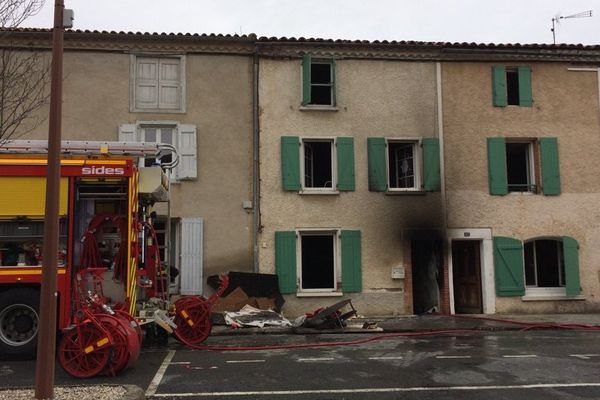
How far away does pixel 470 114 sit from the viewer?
15289 millimetres

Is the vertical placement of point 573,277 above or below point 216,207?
below

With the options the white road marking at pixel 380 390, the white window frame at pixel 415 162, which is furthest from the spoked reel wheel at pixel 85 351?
the white window frame at pixel 415 162

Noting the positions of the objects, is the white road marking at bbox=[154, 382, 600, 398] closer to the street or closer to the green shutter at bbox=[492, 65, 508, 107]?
the street

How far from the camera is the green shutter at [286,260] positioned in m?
14.2

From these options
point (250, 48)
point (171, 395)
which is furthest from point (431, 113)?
point (171, 395)

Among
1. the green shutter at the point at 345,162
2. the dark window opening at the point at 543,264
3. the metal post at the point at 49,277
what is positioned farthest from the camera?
the dark window opening at the point at 543,264

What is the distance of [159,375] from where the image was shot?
7742mm

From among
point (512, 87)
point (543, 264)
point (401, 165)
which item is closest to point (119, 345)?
point (401, 165)

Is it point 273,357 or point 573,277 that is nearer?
point 273,357

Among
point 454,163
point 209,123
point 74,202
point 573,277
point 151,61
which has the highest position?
point 151,61

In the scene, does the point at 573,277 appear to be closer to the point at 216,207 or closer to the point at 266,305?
the point at 266,305

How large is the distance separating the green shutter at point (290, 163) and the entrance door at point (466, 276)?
15.6 feet

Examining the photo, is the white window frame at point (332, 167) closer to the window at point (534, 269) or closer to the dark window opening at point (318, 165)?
the dark window opening at point (318, 165)

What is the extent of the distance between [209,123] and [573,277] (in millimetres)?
10316
